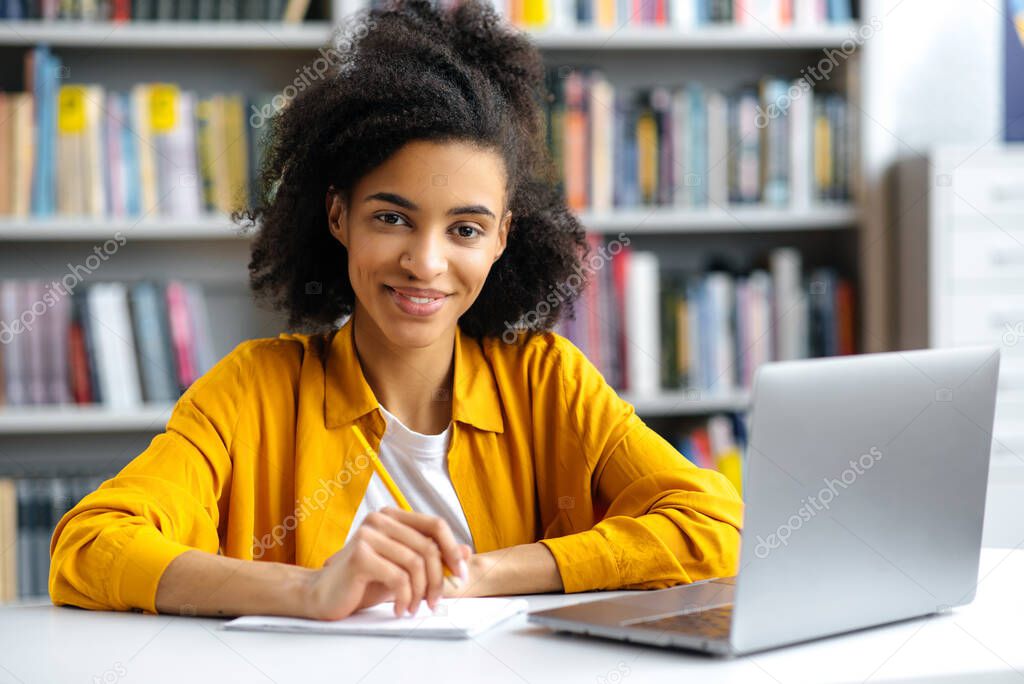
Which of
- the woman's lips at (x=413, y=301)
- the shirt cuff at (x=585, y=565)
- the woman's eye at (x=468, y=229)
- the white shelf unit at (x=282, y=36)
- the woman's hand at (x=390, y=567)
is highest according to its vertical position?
the white shelf unit at (x=282, y=36)

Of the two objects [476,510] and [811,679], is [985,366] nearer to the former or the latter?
[811,679]

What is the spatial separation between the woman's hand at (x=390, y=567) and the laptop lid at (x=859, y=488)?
27cm

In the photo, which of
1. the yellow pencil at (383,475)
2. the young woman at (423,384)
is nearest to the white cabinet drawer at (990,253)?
the young woman at (423,384)

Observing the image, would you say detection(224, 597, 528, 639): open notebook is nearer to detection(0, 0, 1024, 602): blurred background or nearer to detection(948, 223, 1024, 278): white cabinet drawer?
detection(0, 0, 1024, 602): blurred background

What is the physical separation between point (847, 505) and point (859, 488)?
2 cm

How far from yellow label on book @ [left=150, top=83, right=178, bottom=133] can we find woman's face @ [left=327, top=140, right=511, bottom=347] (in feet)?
3.98

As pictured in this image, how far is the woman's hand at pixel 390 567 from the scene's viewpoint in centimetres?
95

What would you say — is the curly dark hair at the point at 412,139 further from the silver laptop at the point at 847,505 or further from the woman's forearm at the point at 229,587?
the silver laptop at the point at 847,505

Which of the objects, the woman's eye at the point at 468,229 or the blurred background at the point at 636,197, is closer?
the woman's eye at the point at 468,229

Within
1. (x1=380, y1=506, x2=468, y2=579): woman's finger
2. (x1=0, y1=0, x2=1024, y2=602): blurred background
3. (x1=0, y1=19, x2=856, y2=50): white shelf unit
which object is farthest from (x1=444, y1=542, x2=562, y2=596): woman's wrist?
(x1=0, y1=19, x2=856, y2=50): white shelf unit

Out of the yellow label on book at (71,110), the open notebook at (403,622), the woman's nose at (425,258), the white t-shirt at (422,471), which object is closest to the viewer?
the open notebook at (403,622)

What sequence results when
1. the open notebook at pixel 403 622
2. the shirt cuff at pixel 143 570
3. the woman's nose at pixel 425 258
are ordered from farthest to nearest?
the woman's nose at pixel 425 258, the shirt cuff at pixel 143 570, the open notebook at pixel 403 622

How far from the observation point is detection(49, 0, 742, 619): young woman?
1.19 metres

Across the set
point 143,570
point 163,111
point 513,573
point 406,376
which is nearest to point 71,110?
point 163,111
